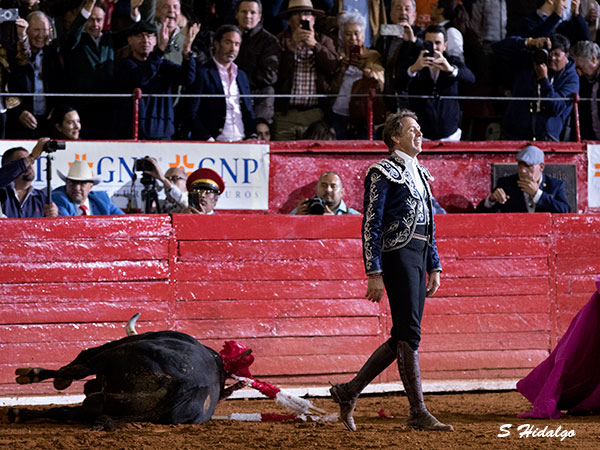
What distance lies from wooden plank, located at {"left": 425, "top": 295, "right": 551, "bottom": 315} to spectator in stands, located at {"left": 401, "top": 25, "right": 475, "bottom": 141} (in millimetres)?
2015

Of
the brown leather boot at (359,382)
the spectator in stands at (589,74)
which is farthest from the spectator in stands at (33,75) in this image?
the spectator in stands at (589,74)

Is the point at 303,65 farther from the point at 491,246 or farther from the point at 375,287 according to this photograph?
the point at 375,287

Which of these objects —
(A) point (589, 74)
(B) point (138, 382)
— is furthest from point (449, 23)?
(B) point (138, 382)

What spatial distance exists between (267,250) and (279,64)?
2.29 meters

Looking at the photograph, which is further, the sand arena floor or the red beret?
the red beret

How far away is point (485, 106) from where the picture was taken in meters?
9.44

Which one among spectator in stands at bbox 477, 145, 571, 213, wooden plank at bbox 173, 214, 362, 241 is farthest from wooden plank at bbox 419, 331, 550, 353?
spectator in stands at bbox 477, 145, 571, 213

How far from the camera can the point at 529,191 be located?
8078 mm

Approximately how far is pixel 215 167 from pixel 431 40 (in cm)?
223

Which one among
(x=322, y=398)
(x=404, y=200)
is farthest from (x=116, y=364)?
(x=322, y=398)

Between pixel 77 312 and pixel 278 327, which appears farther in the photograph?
pixel 278 327

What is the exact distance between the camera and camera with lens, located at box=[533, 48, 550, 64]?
854cm

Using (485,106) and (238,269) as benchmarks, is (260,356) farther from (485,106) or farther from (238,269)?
(485,106)

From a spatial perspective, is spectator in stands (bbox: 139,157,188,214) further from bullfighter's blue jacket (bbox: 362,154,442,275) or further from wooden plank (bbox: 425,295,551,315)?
bullfighter's blue jacket (bbox: 362,154,442,275)
